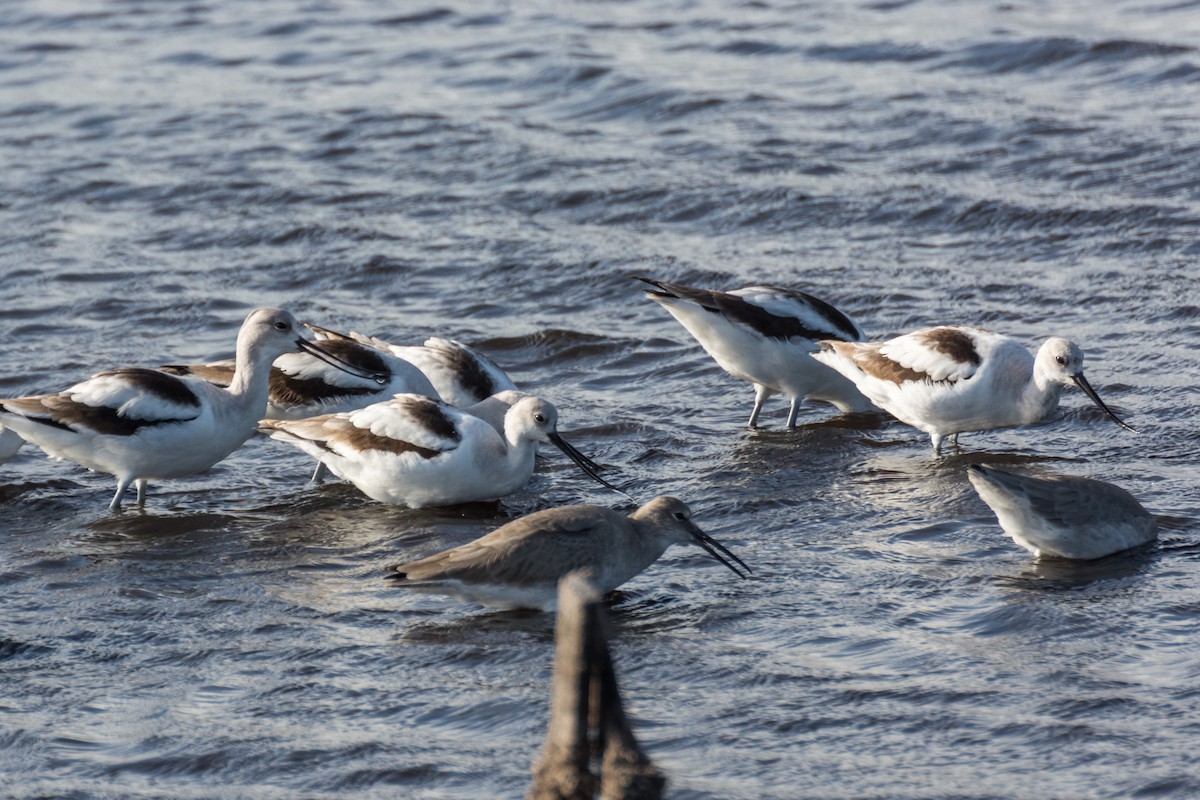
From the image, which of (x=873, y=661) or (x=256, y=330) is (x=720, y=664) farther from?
(x=256, y=330)

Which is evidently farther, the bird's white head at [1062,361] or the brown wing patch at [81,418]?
the bird's white head at [1062,361]

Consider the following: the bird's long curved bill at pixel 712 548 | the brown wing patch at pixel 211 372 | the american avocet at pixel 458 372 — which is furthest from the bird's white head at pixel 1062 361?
the brown wing patch at pixel 211 372

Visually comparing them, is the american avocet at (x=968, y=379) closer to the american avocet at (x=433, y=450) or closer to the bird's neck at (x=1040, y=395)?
the bird's neck at (x=1040, y=395)

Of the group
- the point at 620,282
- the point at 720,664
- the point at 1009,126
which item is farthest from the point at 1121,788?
the point at 1009,126

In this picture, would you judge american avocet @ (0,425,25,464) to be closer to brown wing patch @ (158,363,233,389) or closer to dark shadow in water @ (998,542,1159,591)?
brown wing patch @ (158,363,233,389)

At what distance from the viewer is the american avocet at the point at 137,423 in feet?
29.1

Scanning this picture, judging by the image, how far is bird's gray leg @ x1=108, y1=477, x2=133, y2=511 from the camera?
9.05 meters

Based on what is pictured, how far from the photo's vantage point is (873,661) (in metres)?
6.55

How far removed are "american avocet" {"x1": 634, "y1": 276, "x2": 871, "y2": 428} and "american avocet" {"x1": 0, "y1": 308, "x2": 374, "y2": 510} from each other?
2755 millimetres

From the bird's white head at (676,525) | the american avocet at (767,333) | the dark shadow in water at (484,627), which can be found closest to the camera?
the dark shadow in water at (484,627)

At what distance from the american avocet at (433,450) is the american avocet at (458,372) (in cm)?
119

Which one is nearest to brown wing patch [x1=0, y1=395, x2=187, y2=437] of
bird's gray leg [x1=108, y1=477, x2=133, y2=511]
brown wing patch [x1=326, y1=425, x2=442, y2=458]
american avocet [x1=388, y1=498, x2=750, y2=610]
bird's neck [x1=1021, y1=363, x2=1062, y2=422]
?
bird's gray leg [x1=108, y1=477, x2=133, y2=511]

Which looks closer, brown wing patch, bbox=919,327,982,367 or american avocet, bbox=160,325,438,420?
brown wing patch, bbox=919,327,982,367

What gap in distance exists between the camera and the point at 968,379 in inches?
372
